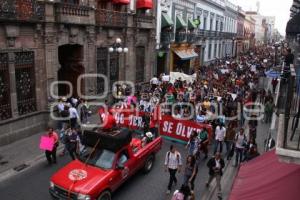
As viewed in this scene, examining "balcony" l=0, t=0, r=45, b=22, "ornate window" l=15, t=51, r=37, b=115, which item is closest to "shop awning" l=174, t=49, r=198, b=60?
"balcony" l=0, t=0, r=45, b=22

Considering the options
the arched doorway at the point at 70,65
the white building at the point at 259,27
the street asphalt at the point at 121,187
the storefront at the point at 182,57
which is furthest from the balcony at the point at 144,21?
the white building at the point at 259,27

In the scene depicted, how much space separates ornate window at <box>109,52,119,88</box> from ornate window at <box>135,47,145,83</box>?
9.07ft

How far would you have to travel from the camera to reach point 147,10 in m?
25.5

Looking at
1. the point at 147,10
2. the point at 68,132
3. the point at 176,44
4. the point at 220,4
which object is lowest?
the point at 68,132

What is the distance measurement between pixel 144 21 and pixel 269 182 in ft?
63.5

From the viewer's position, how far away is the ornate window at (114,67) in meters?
21.4

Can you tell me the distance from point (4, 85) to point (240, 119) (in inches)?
451

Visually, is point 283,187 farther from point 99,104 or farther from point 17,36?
point 99,104

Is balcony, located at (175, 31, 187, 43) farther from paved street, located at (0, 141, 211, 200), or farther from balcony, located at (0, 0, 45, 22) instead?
paved street, located at (0, 141, 211, 200)

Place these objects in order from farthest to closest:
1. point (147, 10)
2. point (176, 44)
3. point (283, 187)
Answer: point (176, 44), point (147, 10), point (283, 187)

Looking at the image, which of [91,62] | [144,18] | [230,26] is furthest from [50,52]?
[230,26]

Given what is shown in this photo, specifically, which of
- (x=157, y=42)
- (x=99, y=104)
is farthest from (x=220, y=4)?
(x=99, y=104)

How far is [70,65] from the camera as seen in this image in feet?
61.6

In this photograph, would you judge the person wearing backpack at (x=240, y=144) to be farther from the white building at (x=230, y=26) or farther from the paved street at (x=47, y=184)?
the white building at (x=230, y=26)
